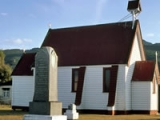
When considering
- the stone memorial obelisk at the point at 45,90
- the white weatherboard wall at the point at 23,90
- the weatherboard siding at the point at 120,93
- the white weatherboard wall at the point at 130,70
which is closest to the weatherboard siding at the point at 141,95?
the white weatherboard wall at the point at 130,70

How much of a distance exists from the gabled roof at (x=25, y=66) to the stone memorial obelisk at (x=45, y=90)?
25541 mm

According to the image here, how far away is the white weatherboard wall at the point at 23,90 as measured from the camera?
4469 cm

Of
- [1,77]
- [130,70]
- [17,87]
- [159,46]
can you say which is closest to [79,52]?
[130,70]

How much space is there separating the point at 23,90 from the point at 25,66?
3.24 meters

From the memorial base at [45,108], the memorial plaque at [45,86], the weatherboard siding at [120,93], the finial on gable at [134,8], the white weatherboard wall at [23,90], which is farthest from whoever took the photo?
the white weatherboard wall at [23,90]

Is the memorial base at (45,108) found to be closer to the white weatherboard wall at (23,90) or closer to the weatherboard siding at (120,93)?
the weatherboard siding at (120,93)

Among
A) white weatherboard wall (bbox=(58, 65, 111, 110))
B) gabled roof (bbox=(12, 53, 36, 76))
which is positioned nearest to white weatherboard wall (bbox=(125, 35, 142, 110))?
white weatherboard wall (bbox=(58, 65, 111, 110))

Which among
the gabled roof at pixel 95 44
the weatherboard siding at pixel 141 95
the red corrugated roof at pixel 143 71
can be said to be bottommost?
the weatherboard siding at pixel 141 95

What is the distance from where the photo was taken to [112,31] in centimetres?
4225

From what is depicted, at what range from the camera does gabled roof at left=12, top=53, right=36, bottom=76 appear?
45375 millimetres

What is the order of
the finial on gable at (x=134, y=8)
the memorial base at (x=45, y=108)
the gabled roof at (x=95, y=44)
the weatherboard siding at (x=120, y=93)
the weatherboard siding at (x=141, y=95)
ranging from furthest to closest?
the finial on gable at (x=134, y=8) < the gabled roof at (x=95, y=44) < the weatherboard siding at (x=141, y=95) < the weatherboard siding at (x=120, y=93) < the memorial base at (x=45, y=108)

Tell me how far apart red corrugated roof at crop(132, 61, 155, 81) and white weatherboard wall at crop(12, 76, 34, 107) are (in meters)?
12.8

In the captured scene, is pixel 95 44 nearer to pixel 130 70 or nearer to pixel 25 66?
pixel 130 70

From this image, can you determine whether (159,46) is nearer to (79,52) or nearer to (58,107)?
(79,52)
